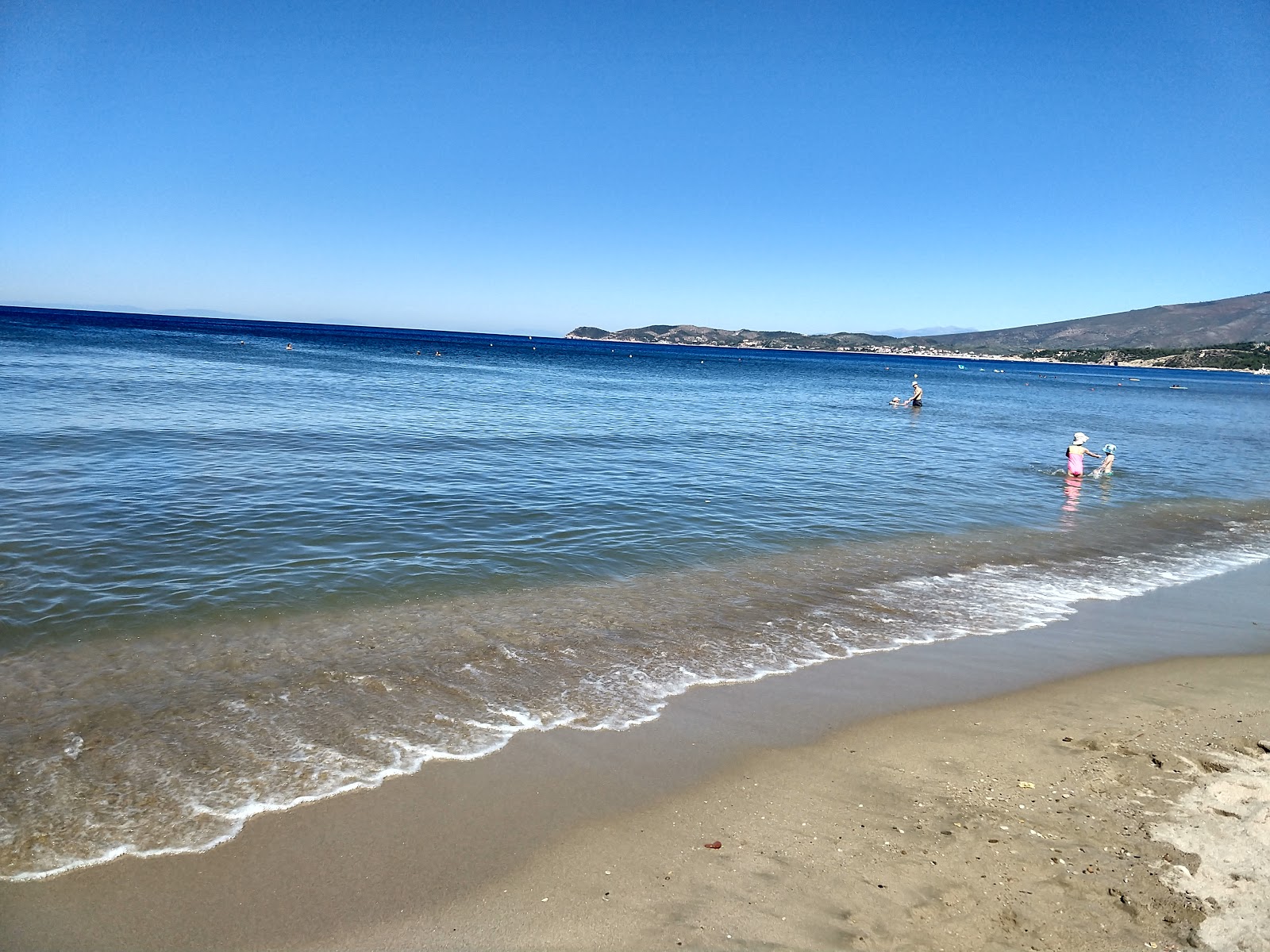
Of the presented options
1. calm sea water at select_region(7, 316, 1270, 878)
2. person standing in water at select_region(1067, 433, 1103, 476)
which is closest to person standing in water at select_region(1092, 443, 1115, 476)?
calm sea water at select_region(7, 316, 1270, 878)

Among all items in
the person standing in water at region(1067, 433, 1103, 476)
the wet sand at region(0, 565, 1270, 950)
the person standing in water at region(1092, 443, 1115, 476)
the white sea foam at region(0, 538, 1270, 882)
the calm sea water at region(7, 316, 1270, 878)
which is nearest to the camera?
the wet sand at region(0, 565, 1270, 950)

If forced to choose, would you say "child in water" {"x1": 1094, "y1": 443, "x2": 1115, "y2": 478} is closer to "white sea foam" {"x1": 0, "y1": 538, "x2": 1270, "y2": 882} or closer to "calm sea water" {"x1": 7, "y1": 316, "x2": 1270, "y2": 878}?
"calm sea water" {"x1": 7, "y1": 316, "x2": 1270, "y2": 878}

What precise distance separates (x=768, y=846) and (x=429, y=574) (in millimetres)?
6891

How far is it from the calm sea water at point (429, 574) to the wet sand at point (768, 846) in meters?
0.51

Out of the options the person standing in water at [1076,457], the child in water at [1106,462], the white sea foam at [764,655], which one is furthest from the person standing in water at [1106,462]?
the white sea foam at [764,655]

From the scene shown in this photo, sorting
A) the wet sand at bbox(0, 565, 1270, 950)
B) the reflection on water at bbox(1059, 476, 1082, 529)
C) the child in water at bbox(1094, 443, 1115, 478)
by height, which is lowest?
the wet sand at bbox(0, 565, 1270, 950)

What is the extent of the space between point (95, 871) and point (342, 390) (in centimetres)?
3841

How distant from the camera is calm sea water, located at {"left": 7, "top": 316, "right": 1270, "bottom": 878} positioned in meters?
5.96

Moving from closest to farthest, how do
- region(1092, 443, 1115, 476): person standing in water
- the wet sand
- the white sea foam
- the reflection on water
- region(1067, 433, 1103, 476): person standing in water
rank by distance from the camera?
the wet sand
the white sea foam
the reflection on water
region(1067, 433, 1103, 476): person standing in water
region(1092, 443, 1115, 476): person standing in water

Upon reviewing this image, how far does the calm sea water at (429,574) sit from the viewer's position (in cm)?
596

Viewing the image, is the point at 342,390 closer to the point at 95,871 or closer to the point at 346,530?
the point at 346,530

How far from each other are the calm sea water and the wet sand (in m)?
0.51

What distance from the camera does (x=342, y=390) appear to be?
39.8 meters

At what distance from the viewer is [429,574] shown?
10391 millimetres
